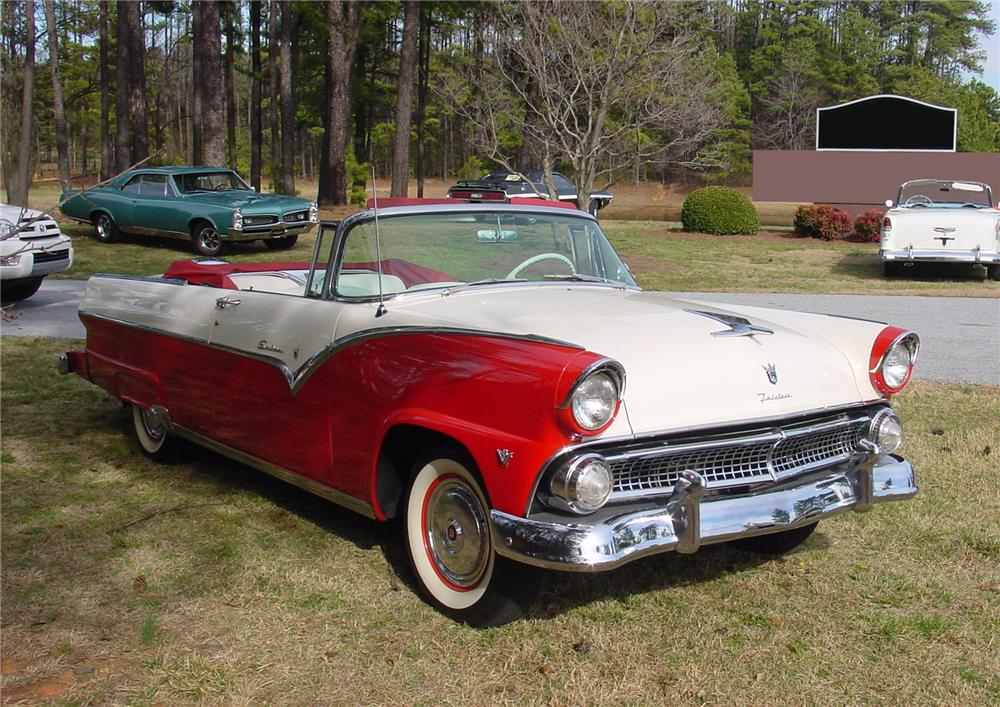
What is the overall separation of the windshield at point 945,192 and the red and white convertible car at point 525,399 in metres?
14.3

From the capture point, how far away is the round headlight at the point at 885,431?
414 cm

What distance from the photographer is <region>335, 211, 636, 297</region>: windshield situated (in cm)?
451

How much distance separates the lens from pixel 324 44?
125 ft

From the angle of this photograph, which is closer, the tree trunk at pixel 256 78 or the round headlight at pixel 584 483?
the round headlight at pixel 584 483

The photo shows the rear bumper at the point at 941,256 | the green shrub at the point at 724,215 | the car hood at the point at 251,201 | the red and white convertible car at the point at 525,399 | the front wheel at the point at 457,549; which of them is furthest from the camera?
the green shrub at the point at 724,215

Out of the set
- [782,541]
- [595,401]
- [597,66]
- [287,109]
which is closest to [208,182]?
[597,66]

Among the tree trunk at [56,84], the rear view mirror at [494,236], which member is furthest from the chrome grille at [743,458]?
the tree trunk at [56,84]

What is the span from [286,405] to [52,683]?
1.60m

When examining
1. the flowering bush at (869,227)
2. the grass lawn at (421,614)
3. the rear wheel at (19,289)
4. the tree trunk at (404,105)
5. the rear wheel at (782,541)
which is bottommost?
the grass lawn at (421,614)

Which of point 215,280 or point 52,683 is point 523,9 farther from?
point 52,683

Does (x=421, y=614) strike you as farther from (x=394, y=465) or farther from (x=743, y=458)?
(x=743, y=458)

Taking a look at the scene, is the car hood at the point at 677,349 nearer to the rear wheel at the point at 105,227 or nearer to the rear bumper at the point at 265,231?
the rear bumper at the point at 265,231

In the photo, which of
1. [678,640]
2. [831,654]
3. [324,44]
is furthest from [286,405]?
[324,44]

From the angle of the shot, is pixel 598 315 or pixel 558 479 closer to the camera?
pixel 558 479
